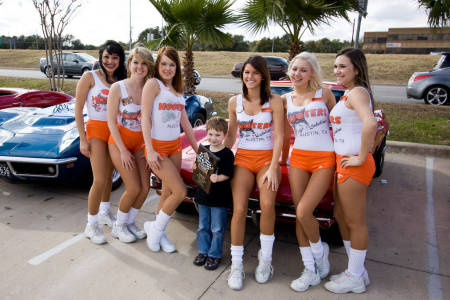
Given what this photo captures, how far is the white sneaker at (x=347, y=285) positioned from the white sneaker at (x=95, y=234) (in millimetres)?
2017

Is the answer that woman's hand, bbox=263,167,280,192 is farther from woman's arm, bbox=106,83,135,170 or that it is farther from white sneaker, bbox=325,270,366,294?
woman's arm, bbox=106,83,135,170

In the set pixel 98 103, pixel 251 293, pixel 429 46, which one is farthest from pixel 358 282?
pixel 429 46

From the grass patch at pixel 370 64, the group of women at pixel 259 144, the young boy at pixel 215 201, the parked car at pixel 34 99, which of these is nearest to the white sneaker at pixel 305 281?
the group of women at pixel 259 144

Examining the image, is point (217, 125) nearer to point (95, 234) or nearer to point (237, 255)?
point (237, 255)

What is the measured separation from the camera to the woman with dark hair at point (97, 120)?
3285mm

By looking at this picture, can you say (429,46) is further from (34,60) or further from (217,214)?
(217,214)

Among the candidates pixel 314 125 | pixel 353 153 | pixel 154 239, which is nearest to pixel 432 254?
pixel 353 153

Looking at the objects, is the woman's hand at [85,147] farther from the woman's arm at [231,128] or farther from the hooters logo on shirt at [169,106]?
the woman's arm at [231,128]

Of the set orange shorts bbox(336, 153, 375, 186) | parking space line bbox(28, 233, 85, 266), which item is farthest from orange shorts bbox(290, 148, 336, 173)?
parking space line bbox(28, 233, 85, 266)

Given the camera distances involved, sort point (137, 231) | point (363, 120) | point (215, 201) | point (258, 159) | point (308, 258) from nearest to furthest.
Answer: point (363, 120) → point (308, 258) → point (258, 159) → point (215, 201) → point (137, 231)

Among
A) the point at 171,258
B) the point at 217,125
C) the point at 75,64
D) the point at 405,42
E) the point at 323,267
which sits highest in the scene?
the point at 405,42

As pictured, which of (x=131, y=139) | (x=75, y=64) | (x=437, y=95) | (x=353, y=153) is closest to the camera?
(x=353, y=153)

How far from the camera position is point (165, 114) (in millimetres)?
3084

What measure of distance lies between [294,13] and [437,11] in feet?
9.62
